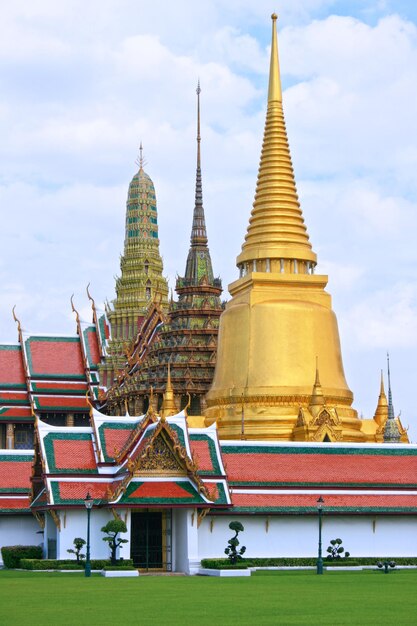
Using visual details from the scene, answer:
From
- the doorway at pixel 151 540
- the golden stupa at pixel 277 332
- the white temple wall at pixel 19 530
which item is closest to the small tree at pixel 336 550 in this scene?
the doorway at pixel 151 540

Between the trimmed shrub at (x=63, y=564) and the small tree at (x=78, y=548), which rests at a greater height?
the small tree at (x=78, y=548)

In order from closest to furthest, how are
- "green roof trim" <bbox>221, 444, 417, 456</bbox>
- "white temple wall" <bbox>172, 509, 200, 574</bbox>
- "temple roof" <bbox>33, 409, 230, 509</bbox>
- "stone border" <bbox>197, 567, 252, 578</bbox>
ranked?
1. "stone border" <bbox>197, 567, 252, 578</bbox>
2. "temple roof" <bbox>33, 409, 230, 509</bbox>
3. "white temple wall" <bbox>172, 509, 200, 574</bbox>
4. "green roof trim" <bbox>221, 444, 417, 456</bbox>

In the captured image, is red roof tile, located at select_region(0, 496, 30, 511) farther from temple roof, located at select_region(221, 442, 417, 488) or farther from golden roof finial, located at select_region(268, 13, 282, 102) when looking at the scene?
golden roof finial, located at select_region(268, 13, 282, 102)

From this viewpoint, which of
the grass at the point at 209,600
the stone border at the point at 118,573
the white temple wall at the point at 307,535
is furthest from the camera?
the white temple wall at the point at 307,535

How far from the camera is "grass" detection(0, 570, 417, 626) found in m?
18.3

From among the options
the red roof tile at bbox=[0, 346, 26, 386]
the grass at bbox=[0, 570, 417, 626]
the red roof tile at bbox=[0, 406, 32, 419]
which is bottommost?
the grass at bbox=[0, 570, 417, 626]

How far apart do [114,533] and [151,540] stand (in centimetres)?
144

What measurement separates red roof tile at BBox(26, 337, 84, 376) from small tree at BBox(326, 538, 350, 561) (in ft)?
105

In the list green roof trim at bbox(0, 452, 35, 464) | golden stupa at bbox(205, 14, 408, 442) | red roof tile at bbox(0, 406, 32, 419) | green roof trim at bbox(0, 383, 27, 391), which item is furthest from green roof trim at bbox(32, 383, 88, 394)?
green roof trim at bbox(0, 452, 35, 464)

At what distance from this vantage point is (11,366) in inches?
2562

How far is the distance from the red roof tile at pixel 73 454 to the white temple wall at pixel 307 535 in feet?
10.9

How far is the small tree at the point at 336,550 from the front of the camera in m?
34.4

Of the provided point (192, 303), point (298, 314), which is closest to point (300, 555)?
point (298, 314)

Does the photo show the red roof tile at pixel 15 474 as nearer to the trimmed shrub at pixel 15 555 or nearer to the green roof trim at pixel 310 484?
the trimmed shrub at pixel 15 555
